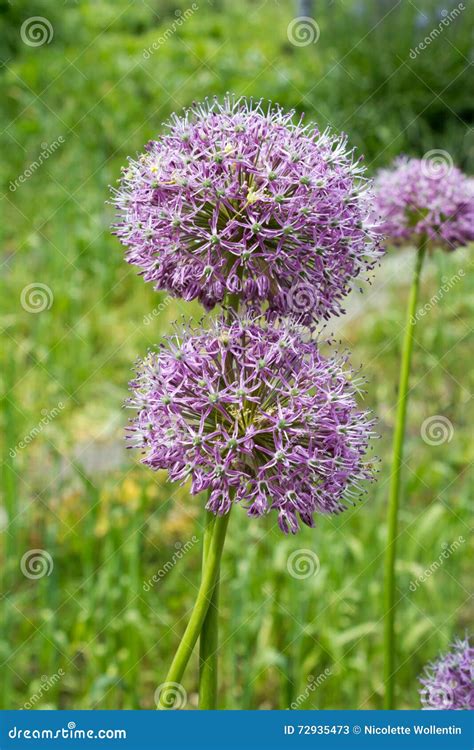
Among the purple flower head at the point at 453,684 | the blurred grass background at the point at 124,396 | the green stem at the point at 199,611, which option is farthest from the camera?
the blurred grass background at the point at 124,396

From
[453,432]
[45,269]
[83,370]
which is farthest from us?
[45,269]

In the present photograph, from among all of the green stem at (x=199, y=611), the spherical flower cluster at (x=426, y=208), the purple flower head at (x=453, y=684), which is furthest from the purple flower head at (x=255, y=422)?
the spherical flower cluster at (x=426, y=208)

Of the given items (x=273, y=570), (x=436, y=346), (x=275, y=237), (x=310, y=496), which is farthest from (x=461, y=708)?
(x=436, y=346)

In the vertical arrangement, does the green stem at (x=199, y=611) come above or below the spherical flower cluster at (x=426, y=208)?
below

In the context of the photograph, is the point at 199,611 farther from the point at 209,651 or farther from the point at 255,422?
the point at 255,422

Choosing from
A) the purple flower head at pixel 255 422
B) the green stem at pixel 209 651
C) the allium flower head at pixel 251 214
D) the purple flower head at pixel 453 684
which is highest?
the allium flower head at pixel 251 214

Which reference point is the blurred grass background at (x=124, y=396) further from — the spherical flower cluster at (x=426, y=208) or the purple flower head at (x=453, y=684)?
the purple flower head at (x=453, y=684)

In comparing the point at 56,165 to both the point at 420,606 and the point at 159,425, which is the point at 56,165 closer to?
the point at 420,606

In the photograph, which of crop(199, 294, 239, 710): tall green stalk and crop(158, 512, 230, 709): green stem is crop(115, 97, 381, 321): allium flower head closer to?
crop(199, 294, 239, 710): tall green stalk
